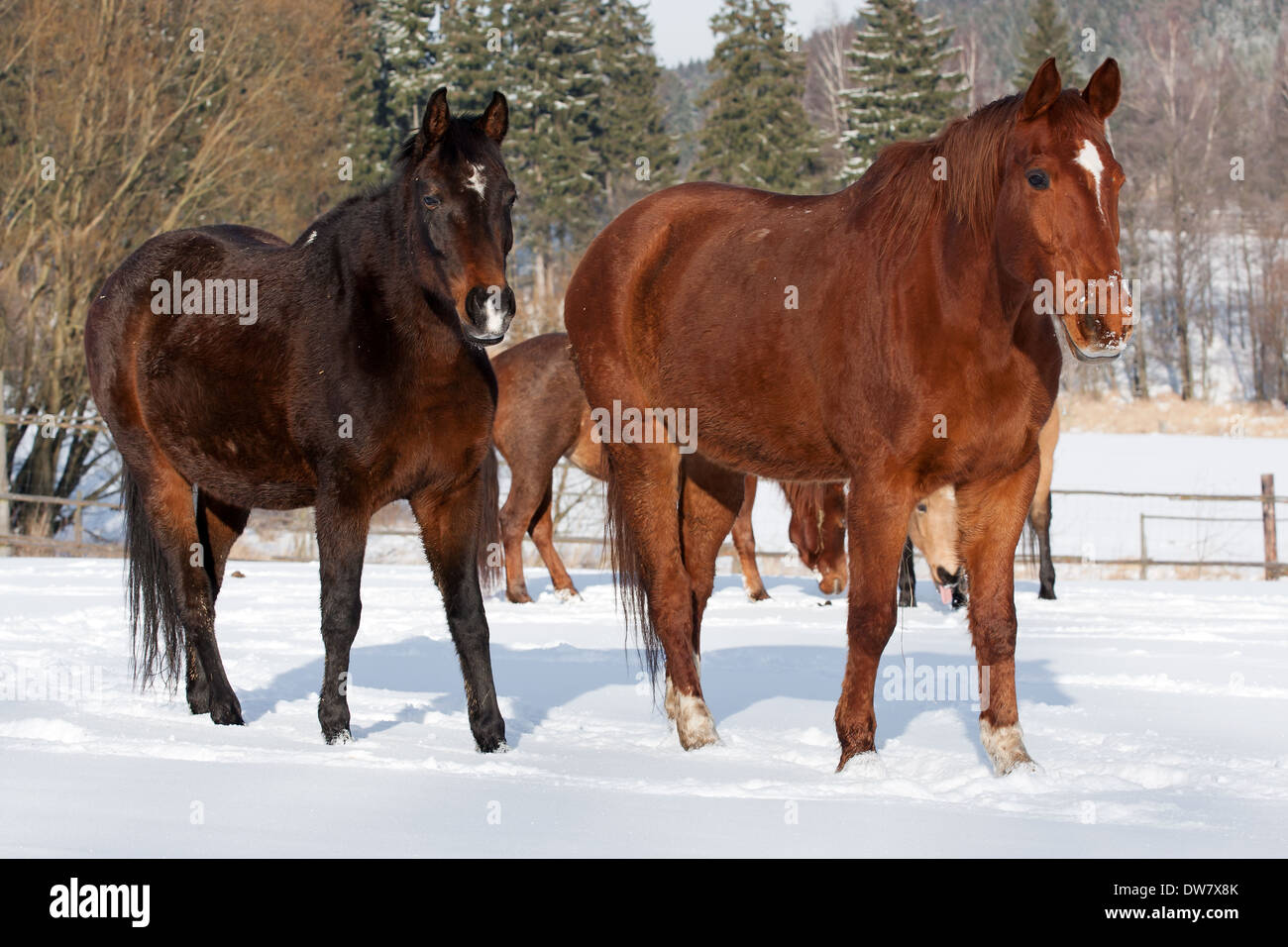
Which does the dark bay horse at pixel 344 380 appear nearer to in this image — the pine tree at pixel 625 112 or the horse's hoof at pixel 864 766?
the horse's hoof at pixel 864 766

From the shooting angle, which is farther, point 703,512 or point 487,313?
point 703,512

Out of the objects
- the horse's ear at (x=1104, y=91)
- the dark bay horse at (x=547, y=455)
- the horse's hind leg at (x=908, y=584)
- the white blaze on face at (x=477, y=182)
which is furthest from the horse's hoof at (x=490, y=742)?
the dark bay horse at (x=547, y=455)

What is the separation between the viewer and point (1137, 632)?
897 centimetres

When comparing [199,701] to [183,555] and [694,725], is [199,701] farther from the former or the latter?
[694,725]

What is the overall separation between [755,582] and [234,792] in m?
7.88

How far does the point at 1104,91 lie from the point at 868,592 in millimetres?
1736

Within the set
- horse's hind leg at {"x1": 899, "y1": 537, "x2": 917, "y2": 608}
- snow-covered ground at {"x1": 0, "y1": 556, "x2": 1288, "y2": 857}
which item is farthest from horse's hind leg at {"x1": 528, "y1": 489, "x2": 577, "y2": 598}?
horse's hind leg at {"x1": 899, "y1": 537, "x2": 917, "y2": 608}

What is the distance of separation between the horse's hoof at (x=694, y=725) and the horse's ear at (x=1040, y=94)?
2.35m

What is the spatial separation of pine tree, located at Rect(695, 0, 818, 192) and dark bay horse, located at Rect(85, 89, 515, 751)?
3524 centimetres

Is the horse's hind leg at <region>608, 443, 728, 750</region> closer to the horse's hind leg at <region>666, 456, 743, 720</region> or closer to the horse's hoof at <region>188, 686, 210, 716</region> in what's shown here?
the horse's hind leg at <region>666, 456, 743, 720</region>

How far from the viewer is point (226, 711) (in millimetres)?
5520

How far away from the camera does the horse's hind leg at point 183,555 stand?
228 inches

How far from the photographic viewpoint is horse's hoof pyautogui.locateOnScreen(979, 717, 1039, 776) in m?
4.61

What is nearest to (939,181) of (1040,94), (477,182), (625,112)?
(1040,94)
